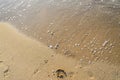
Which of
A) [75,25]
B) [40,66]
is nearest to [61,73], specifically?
[40,66]

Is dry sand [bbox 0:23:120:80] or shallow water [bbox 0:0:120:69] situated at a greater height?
shallow water [bbox 0:0:120:69]

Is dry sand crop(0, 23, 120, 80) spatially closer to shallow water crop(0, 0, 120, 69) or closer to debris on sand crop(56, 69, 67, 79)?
debris on sand crop(56, 69, 67, 79)

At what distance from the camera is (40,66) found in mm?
3135

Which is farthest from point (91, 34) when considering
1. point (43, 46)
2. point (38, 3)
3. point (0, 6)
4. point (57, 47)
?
point (0, 6)

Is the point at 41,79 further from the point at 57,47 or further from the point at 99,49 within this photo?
the point at 99,49

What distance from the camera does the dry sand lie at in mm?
2902

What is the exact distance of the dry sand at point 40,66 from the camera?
290 centimetres

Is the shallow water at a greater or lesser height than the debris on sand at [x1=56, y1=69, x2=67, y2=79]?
greater

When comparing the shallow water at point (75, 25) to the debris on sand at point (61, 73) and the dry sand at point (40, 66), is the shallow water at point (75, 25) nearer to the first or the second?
the dry sand at point (40, 66)

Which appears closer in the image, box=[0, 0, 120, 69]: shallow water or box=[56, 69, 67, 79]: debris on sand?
box=[56, 69, 67, 79]: debris on sand


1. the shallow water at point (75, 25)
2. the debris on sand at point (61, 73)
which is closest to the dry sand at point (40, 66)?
the debris on sand at point (61, 73)

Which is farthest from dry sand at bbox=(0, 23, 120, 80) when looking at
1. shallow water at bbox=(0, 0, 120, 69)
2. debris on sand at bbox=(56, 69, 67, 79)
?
shallow water at bbox=(0, 0, 120, 69)

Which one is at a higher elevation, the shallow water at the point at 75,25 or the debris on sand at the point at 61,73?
the shallow water at the point at 75,25

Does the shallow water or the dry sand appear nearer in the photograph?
the dry sand
